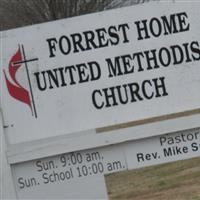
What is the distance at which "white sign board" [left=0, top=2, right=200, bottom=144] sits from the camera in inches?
285

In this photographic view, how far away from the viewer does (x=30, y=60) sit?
723 centimetres

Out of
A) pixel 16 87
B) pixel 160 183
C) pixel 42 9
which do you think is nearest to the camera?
A: pixel 16 87

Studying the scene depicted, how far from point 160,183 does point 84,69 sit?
383cm

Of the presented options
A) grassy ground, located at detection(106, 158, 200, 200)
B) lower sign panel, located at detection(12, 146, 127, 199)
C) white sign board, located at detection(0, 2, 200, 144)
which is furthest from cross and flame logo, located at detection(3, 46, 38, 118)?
grassy ground, located at detection(106, 158, 200, 200)

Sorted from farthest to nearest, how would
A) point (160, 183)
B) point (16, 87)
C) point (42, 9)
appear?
1. point (42, 9)
2. point (160, 183)
3. point (16, 87)

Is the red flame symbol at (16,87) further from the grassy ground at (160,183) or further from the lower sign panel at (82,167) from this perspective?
the grassy ground at (160,183)

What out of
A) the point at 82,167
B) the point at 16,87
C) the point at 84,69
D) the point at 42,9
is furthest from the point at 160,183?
the point at 42,9

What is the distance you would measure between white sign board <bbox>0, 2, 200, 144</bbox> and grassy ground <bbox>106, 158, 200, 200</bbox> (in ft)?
8.24

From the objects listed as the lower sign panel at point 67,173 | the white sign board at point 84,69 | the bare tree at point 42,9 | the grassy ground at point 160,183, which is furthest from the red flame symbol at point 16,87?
the bare tree at point 42,9

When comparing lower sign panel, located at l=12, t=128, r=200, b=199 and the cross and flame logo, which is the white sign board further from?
lower sign panel, located at l=12, t=128, r=200, b=199

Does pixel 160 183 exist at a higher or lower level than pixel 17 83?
lower

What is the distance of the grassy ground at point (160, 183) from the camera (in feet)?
32.5

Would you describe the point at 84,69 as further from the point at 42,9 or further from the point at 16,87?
the point at 42,9

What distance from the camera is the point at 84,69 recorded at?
7.24 metres
